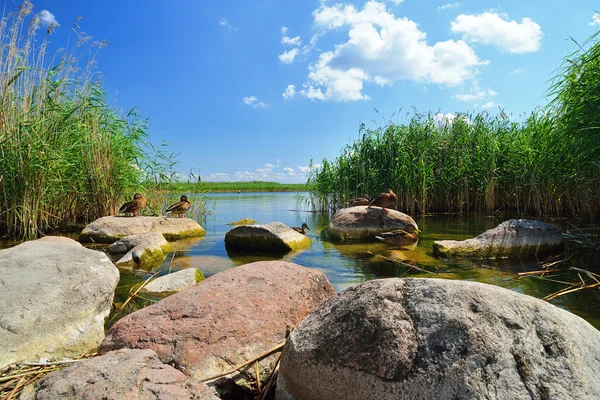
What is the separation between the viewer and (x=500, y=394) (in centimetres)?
150

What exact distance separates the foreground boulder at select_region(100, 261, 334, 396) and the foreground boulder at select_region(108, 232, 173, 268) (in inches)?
141

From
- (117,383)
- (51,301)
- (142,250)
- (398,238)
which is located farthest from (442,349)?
(398,238)

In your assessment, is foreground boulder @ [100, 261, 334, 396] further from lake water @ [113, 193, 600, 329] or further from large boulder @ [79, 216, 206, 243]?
large boulder @ [79, 216, 206, 243]

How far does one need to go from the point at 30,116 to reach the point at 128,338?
730 centimetres

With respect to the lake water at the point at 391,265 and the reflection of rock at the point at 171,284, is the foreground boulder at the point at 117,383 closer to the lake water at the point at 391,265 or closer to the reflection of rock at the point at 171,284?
the lake water at the point at 391,265

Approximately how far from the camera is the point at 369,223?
8.52 m

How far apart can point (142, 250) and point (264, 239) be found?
7.27ft

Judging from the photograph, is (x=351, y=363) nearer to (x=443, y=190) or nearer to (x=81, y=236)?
(x=81, y=236)

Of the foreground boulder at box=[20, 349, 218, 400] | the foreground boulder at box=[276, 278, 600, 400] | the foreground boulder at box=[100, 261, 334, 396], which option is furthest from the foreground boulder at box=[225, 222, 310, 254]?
the foreground boulder at box=[20, 349, 218, 400]

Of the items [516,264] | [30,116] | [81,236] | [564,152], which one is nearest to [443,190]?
[564,152]

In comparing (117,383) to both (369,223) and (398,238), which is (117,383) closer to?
(398,238)

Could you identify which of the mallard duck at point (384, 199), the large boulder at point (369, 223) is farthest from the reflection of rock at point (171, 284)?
the mallard duck at point (384, 199)

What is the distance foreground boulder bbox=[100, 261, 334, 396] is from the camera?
7.09 feet

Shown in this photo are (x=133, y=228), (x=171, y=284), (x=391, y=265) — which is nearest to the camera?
(x=171, y=284)
